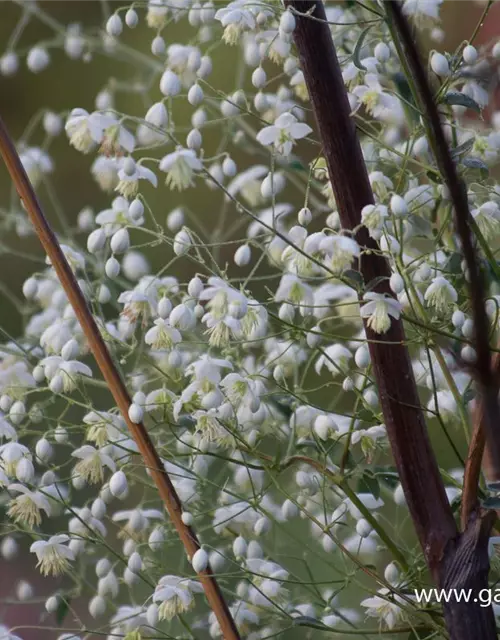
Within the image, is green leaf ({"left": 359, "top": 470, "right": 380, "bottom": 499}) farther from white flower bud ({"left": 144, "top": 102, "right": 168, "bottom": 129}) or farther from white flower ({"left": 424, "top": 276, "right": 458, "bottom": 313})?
white flower bud ({"left": 144, "top": 102, "right": 168, "bottom": 129})

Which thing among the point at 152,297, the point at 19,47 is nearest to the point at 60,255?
the point at 152,297

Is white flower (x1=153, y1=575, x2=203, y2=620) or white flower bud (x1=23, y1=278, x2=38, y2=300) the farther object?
white flower bud (x1=23, y1=278, x2=38, y2=300)

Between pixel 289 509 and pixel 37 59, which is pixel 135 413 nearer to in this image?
pixel 289 509

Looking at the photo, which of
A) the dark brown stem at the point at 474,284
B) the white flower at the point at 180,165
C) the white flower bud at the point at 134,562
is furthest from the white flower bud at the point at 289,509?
the dark brown stem at the point at 474,284

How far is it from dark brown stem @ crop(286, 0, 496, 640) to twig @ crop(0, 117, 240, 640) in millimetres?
124

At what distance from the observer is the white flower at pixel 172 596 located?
0.59m

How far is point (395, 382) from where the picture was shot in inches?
21.5

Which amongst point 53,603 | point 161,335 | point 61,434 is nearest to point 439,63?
point 161,335


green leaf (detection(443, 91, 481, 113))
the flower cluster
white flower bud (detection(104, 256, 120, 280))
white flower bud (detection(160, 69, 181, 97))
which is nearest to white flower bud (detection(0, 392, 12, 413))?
the flower cluster

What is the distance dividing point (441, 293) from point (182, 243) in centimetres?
15

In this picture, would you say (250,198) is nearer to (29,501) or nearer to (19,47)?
(29,501)

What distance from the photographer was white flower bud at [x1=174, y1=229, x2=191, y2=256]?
57cm

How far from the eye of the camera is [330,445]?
24.2 inches

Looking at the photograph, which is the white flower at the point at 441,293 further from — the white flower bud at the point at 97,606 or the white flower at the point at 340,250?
the white flower bud at the point at 97,606
